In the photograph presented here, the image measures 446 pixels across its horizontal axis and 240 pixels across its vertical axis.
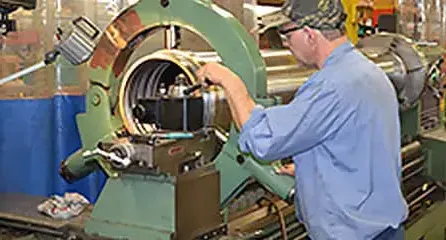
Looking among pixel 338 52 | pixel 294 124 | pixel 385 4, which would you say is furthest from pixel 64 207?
pixel 385 4

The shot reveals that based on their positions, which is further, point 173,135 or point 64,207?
point 64,207

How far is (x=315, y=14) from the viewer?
1.72 m

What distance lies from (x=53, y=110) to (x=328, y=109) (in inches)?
56.9

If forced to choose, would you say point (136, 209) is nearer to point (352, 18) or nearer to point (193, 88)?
point (193, 88)

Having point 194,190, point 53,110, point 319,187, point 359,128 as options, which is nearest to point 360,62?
point 359,128

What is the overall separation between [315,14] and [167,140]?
524mm

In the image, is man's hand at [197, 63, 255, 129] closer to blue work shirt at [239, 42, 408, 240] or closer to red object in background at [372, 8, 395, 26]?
blue work shirt at [239, 42, 408, 240]

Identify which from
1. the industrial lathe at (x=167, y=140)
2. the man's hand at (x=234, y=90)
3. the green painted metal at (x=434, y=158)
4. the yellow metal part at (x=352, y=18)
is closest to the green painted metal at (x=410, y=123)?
the green painted metal at (x=434, y=158)

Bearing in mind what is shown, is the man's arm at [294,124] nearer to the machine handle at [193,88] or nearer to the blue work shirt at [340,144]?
the blue work shirt at [340,144]

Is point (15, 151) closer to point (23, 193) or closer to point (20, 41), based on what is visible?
point (23, 193)

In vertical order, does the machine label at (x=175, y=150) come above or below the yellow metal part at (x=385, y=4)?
below

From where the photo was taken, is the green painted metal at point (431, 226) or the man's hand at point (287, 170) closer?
the man's hand at point (287, 170)

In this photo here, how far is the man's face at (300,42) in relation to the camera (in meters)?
1.75

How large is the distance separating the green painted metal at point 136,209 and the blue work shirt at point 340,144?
26 centimetres
